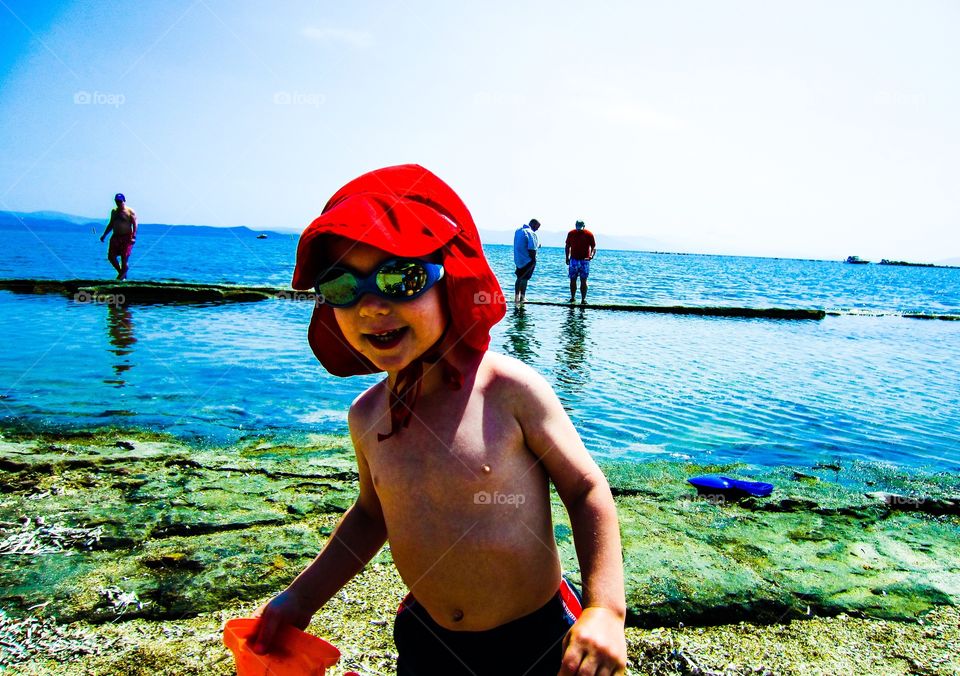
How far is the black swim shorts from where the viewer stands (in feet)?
5.06

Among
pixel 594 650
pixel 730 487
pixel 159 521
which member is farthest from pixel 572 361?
pixel 594 650

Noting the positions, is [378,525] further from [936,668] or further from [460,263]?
[936,668]

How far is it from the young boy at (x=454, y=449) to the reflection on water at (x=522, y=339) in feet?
21.7

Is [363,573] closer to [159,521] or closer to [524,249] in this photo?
[159,521]

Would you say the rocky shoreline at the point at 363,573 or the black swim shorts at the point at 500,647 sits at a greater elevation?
the black swim shorts at the point at 500,647

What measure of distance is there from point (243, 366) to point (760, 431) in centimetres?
558

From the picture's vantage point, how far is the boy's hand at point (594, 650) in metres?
1.22

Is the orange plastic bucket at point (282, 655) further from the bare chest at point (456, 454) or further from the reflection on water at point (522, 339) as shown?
the reflection on water at point (522, 339)

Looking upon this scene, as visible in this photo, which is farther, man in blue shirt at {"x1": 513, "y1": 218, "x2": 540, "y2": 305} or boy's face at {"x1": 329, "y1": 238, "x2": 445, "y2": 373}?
man in blue shirt at {"x1": 513, "y1": 218, "x2": 540, "y2": 305}

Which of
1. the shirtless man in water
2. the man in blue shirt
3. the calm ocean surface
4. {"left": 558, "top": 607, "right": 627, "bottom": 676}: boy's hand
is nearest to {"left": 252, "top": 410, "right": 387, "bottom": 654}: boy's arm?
{"left": 558, "top": 607, "right": 627, "bottom": 676}: boy's hand

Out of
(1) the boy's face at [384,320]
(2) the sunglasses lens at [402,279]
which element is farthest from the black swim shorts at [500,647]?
(2) the sunglasses lens at [402,279]

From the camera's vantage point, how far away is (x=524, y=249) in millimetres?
15297

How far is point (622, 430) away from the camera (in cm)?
541

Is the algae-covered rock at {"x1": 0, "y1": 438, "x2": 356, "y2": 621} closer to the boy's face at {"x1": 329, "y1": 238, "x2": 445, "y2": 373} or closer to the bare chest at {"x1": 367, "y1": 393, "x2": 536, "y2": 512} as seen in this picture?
the bare chest at {"x1": 367, "y1": 393, "x2": 536, "y2": 512}
